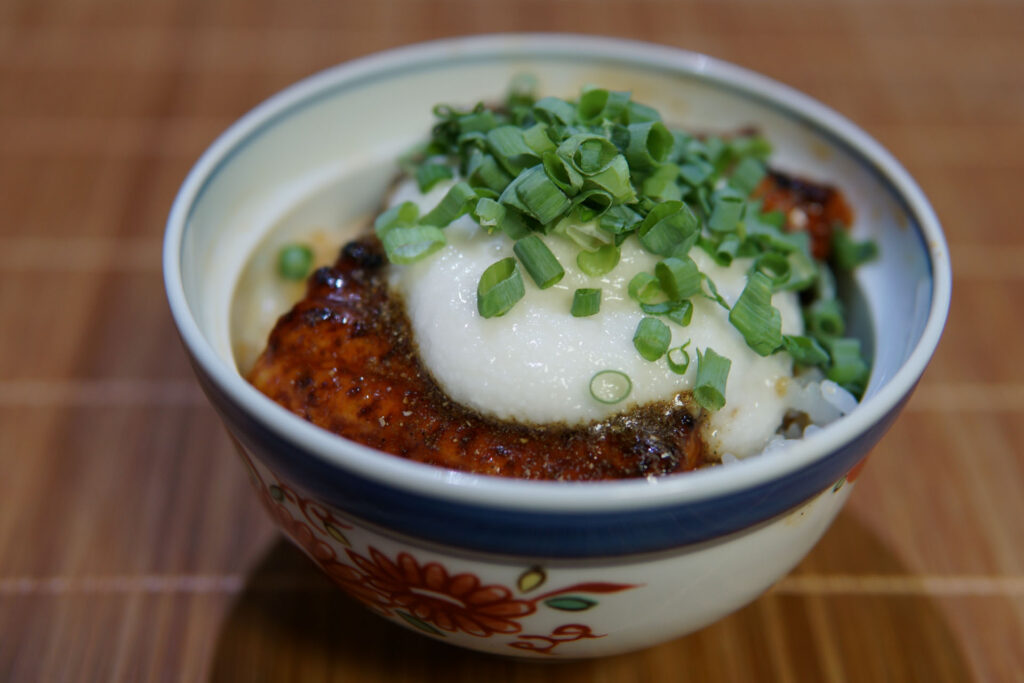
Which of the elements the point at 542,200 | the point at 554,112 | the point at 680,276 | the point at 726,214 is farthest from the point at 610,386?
the point at 554,112

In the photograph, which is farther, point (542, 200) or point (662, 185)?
point (662, 185)

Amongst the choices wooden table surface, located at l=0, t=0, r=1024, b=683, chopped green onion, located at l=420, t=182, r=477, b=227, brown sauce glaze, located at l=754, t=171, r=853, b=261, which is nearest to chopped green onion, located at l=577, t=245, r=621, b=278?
chopped green onion, located at l=420, t=182, r=477, b=227

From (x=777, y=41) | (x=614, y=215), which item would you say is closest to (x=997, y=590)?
(x=614, y=215)

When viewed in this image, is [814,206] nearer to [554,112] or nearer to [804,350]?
[804,350]

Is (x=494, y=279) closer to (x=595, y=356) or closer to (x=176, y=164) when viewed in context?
(x=595, y=356)

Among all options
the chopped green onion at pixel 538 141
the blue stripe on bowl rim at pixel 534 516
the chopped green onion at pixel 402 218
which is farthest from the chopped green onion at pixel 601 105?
the blue stripe on bowl rim at pixel 534 516

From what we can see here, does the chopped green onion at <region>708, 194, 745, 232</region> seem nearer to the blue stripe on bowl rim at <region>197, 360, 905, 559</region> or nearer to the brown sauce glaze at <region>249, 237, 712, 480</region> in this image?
the brown sauce glaze at <region>249, 237, 712, 480</region>
